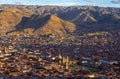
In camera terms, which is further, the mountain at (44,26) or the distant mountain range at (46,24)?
the distant mountain range at (46,24)

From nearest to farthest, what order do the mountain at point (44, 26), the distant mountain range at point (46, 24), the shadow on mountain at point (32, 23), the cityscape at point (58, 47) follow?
the cityscape at point (58, 47), the mountain at point (44, 26), the distant mountain range at point (46, 24), the shadow on mountain at point (32, 23)

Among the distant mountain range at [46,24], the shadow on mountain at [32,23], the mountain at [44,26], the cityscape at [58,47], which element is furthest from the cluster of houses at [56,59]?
the shadow on mountain at [32,23]

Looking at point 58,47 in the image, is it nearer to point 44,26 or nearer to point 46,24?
point 44,26

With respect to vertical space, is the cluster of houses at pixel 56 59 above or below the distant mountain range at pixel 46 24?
below

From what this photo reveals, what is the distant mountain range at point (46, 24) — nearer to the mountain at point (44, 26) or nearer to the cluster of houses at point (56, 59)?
the mountain at point (44, 26)

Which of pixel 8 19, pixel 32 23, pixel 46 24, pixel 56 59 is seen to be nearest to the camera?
pixel 56 59

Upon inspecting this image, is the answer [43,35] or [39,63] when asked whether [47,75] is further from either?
[43,35]

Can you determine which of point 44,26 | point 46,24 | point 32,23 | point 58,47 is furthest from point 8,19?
point 58,47

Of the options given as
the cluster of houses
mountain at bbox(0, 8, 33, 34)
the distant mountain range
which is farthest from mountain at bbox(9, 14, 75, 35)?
the cluster of houses
